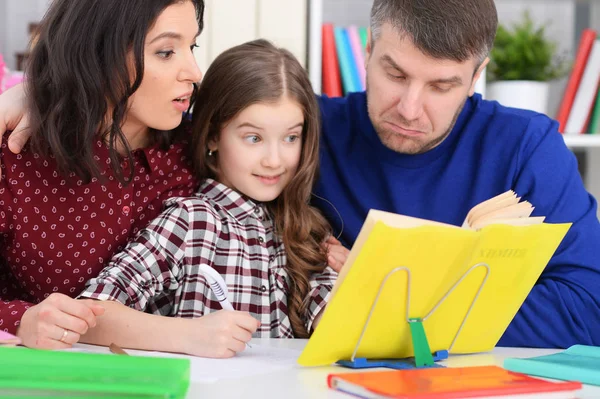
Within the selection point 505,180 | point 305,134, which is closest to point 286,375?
point 305,134

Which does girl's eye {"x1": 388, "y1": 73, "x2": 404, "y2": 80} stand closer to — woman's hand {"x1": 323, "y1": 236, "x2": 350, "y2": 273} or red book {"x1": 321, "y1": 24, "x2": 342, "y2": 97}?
woman's hand {"x1": 323, "y1": 236, "x2": 350, "y2": 273}

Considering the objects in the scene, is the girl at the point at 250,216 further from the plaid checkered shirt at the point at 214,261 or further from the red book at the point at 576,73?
the red book at the point at 576,73

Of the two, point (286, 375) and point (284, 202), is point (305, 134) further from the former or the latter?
point (286, 375)

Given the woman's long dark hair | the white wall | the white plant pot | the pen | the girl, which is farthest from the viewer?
the white wall

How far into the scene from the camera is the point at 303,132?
1.67 metres

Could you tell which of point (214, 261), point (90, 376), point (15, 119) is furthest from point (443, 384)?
point (15, 119)

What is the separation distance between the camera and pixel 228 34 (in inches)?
95.2

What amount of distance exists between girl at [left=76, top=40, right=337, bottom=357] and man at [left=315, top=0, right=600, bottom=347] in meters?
0.15

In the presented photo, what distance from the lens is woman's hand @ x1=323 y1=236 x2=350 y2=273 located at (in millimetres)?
1596

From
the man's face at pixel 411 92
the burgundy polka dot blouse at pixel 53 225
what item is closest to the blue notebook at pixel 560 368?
the man's face at pixel 411 92

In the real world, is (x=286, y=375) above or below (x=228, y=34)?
below

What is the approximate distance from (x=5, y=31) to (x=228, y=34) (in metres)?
0.89

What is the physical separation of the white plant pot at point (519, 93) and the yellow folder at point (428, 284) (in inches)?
59.0

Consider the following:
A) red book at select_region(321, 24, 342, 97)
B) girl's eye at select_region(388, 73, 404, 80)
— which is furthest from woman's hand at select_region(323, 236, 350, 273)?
red book at select_region(321, 24, 342, 97)
